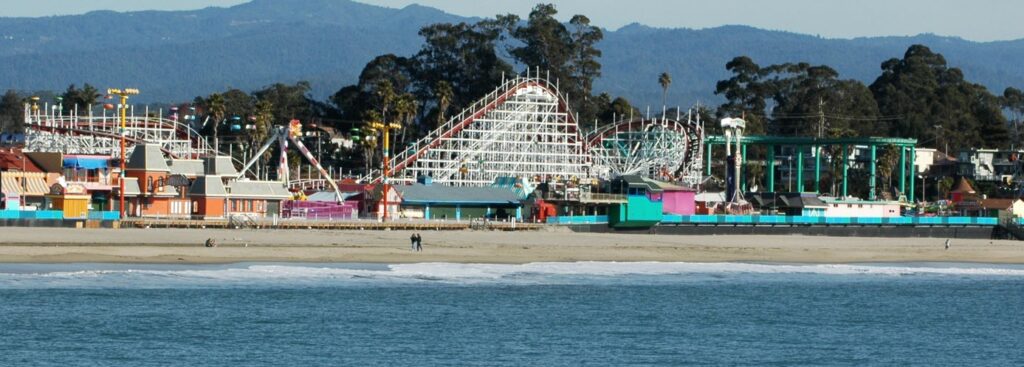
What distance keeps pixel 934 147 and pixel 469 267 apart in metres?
123

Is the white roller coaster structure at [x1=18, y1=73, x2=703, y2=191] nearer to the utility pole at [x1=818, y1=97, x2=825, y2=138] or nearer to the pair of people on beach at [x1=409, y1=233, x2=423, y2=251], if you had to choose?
the utility pole at [x1=818, y1=97, x2=825, y2=138]

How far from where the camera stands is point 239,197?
3435 inches

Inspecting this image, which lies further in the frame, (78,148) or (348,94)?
(348,94)

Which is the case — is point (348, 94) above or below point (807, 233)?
above

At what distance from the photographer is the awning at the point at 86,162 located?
8669 cm

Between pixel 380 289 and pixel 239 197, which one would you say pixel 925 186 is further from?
pixel 380 289

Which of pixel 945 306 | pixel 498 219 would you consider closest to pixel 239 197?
pixel 498 219

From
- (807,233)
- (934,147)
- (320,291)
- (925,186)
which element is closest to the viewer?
(320,291)

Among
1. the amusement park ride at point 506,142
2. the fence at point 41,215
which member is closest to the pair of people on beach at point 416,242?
the fence at point 41,215

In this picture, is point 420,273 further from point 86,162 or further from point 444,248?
point 86,162

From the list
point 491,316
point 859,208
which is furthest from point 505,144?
point 491,316

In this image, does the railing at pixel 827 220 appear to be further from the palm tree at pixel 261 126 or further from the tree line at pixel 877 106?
the tree line at pixel 877 106

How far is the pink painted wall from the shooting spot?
316 ft

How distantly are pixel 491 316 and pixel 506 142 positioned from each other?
63.3 m
